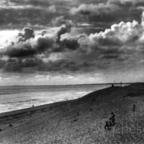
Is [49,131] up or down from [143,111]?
down

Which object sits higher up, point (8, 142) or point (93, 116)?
point (93, 116)

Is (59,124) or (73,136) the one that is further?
(59,124)

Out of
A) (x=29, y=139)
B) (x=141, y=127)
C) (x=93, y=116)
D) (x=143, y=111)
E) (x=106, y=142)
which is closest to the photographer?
(x=106, y=142)

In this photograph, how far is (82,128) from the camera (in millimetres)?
22094

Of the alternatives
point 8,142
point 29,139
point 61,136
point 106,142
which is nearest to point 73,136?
point 61,136

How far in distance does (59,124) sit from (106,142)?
9.92m

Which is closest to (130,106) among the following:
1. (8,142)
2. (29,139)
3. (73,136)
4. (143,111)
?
(143,111)

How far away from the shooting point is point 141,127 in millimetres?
19344

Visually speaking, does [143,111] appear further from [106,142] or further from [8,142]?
[8,142]

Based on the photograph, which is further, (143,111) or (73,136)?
(143,111)

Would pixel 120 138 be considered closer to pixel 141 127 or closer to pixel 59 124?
pixel 141 127

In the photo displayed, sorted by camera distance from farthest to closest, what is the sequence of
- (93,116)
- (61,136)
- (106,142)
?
1. (93,116)
2. (61,136)
3. (106,142)

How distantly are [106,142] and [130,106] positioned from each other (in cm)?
1224

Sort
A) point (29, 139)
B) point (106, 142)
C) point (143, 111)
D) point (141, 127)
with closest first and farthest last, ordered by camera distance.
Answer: point (106, 142)
point (141, 127)
point (29, 139)
point (143, 111)
